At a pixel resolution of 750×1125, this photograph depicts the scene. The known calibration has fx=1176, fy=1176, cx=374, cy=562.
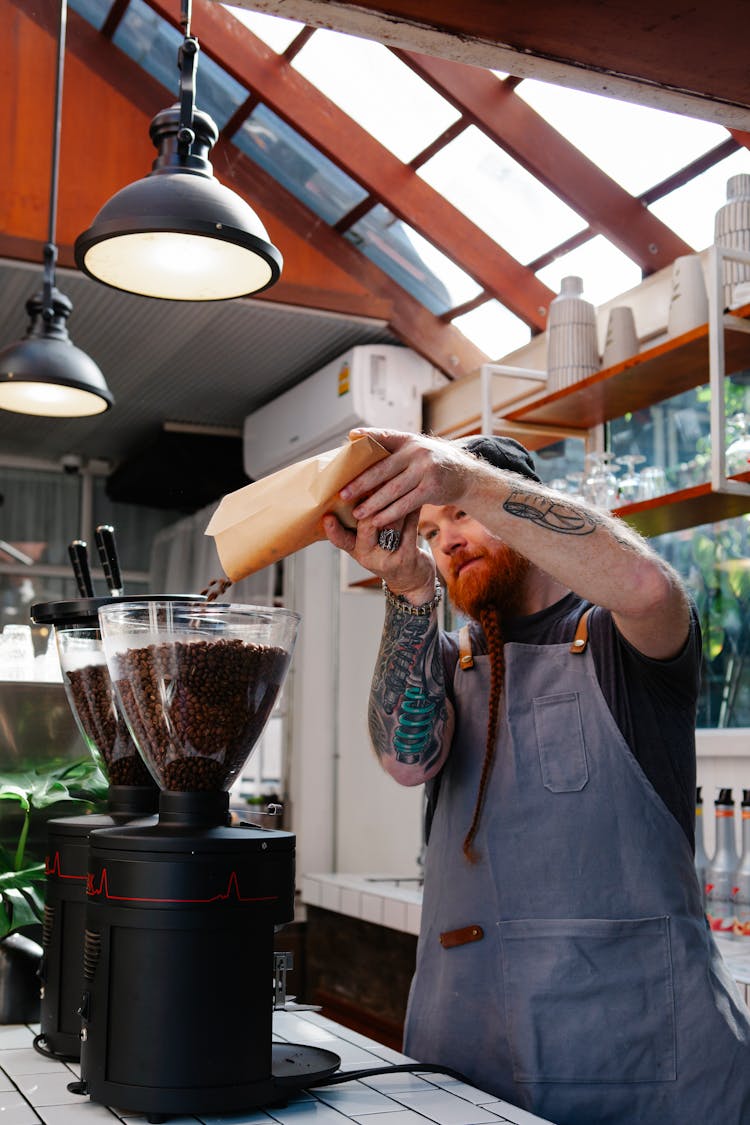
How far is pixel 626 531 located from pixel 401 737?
39 cm

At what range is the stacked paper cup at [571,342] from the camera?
3150 millimetres

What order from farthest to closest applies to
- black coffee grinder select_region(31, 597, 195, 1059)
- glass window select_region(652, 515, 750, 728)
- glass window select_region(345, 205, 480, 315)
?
1. glass window select_region(345, 205, 480, 315)
2. glass window select_region(652, 515, 750, 728)
3. black coffee grinder select_region(31, 597, 195, 1059)

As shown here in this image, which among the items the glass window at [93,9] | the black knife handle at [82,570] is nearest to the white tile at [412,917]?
the black knife handle at [82,570]

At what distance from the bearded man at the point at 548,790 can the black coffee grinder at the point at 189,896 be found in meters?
0.18

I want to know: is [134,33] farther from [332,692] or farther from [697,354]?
[332,692]

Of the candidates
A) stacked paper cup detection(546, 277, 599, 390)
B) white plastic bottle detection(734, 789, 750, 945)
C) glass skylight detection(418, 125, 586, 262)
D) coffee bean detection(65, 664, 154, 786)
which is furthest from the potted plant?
glass skylight detection(418, 125, 586, 262)

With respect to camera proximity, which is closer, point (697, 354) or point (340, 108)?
point (697, 354)

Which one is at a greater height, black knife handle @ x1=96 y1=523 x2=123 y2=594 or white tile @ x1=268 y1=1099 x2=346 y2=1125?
black knife handle @ x1=96 y1=523 x2=123 y2=594

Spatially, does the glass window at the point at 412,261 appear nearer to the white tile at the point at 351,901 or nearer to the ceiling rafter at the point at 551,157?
the ceiling rafter at the point at 551,157

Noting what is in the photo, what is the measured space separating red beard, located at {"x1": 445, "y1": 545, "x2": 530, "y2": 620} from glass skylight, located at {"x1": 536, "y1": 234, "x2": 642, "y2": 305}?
1.95 meters

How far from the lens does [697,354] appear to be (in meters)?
2.66

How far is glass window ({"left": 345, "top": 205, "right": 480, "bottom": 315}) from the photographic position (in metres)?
3.98

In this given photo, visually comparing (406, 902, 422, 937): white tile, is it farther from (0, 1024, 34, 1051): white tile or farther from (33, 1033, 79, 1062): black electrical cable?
(33, 1033, 79, 1062): black electrical cable

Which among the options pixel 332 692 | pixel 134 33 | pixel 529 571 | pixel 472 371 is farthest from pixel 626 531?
pixel 332 692
